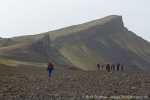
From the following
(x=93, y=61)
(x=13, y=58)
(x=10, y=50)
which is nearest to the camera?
(x=13, y=58)

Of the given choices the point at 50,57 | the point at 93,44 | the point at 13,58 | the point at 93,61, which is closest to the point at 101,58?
the point at 93,61

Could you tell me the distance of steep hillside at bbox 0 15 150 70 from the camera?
111 meters

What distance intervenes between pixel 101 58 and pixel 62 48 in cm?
2062

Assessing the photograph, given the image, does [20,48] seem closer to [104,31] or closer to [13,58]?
[13,58]

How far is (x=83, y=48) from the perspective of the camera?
15475 cm

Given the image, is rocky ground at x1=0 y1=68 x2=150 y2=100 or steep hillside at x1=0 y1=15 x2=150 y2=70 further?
steep hillside at x1=0 y1=15 x2=150 y2=70

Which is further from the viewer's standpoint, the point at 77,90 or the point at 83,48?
the point at 83,48

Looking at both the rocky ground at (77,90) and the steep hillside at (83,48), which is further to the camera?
the steep hillside at (83,48)

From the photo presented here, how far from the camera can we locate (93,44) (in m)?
164

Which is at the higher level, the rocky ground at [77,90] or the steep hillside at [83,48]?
the steep hillside at [83,48]

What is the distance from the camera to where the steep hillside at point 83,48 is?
11125 centimetres

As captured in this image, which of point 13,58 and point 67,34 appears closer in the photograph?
point 13,58

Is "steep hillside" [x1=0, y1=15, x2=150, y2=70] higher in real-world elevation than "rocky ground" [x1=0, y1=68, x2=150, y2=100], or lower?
higher

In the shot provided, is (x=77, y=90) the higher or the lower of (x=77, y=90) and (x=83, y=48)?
the lower
